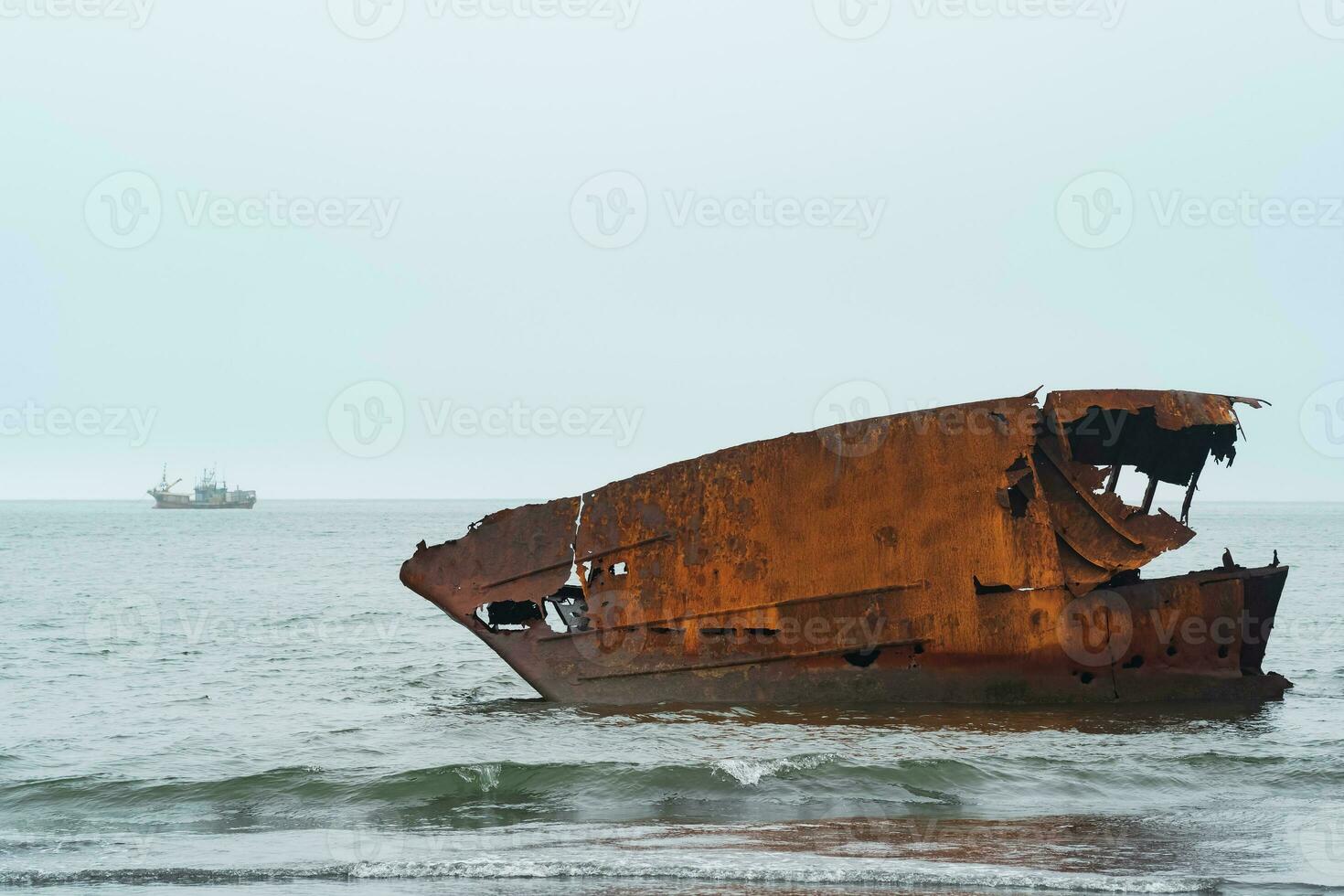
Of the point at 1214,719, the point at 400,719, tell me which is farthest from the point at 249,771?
the point at 1214,719

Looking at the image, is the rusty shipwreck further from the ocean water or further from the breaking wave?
Result: the breaking wave

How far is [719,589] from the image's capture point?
9.04m

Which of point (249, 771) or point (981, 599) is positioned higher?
point (981, 599)

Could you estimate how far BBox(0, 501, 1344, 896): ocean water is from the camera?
5699mm

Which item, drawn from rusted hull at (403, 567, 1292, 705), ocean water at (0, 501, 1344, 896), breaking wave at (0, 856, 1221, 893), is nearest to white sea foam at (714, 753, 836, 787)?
ocean water at (0, 501, 1344, 896)

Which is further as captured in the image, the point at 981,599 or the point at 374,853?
the point at 981,599

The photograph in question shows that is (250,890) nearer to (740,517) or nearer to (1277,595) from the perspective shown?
(740,517)

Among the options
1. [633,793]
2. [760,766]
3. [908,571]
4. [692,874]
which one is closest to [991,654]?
[908,571]

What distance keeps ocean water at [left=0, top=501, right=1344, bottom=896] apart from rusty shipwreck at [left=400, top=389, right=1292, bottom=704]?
0.28m

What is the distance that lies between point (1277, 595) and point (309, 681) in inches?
379

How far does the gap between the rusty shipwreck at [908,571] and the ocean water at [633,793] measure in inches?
11.1

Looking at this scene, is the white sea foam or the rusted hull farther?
the rusted hull

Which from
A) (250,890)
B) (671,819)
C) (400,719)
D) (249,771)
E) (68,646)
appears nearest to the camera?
(250,890)

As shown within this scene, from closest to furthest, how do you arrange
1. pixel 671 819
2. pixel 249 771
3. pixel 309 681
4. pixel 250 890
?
pixel 250 890
pixel 671 819
pixel 249 771
pixel 309 681
